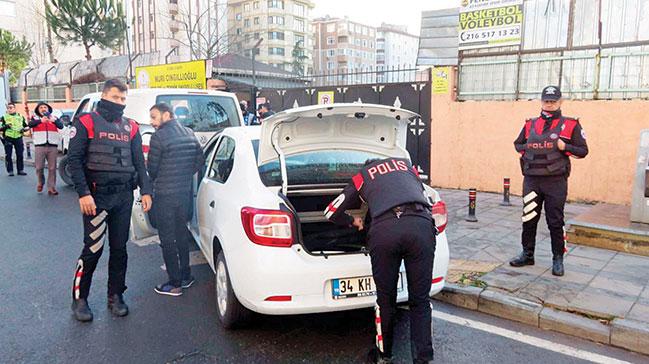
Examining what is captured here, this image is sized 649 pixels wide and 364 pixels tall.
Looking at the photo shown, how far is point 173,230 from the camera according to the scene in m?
4.52

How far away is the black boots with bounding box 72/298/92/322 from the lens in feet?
12.9

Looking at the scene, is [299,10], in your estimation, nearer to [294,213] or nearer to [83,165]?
[83,165]

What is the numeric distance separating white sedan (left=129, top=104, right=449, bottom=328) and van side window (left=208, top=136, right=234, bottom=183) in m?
0.02

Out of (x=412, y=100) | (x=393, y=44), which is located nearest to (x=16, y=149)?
(x=412, y=100)

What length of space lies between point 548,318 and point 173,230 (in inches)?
131

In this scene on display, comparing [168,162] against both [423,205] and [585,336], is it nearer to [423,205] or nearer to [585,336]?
[423,205]

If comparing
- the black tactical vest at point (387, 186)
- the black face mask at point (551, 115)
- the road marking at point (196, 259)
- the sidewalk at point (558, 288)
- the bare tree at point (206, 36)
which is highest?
the bare tree at point (206, 36)

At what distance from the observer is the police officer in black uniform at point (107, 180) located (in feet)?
12.6

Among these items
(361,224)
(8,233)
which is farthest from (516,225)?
(8,233)

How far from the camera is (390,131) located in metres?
4.00

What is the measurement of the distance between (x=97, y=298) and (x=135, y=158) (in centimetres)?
139

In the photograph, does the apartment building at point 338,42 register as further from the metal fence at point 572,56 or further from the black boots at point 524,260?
the black boots at point 524,260

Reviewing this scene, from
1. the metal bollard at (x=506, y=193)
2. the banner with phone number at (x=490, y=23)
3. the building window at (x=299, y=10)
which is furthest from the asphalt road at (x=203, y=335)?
the building window at (x=299, y=10)

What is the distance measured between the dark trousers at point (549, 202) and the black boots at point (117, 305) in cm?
393
